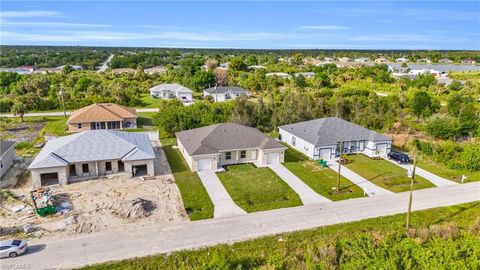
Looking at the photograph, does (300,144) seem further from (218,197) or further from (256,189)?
(218,197)

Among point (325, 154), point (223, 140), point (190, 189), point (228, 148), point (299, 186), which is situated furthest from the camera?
point (325, 154)

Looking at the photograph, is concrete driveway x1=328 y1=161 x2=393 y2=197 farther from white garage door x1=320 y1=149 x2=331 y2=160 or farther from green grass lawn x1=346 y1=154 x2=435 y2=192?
white garage door x1=320 y1=149 x2=331 y2=160

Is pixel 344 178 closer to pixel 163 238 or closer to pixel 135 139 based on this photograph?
pixel 163 238

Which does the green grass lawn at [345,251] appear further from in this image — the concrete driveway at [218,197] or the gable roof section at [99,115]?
the gable roof section at [99,115]

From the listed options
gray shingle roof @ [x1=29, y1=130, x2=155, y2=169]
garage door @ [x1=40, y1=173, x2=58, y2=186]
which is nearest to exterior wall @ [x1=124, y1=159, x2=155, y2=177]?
gray shingle roof @ [x1=29, y1=130, x2=155, y2=169]

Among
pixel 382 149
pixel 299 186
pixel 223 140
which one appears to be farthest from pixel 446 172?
pixel 223 140

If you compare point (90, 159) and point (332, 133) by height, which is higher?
point (332, 133)
